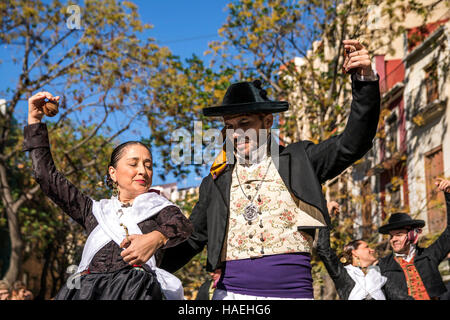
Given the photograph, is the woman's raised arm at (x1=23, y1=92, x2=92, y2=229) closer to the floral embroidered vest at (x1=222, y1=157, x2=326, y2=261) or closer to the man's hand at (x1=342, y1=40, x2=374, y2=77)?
the floral embroidered vest at (x1=222, y1=157, x2=326, y2=261)

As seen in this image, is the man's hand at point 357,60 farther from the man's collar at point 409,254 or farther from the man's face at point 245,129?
the man's collar at point 409,254

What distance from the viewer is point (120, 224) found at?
10.6ft

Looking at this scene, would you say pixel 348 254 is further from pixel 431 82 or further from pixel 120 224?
pixel 431 82

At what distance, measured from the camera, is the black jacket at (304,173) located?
306 cm

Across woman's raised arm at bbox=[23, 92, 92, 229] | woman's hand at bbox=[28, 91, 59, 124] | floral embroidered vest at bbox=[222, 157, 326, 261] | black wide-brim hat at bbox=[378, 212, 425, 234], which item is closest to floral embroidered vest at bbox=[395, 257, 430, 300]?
black wide-brim hat at bbox=[378, 212, 425, 234]

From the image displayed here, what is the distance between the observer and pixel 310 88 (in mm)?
14695

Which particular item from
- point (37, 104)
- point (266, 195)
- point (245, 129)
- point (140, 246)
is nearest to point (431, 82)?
point (245, 129)

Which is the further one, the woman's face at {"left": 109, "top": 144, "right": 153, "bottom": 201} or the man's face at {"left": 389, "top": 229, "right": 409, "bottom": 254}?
the man's face at {"left": 389, "top": 229, "right": 409, "bottom": 254}

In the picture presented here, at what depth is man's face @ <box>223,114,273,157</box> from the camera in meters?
3.53

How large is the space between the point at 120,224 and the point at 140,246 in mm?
342

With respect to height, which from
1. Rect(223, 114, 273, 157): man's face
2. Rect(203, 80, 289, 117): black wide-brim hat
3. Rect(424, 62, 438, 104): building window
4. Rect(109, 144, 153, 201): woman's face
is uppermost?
Rect(424, 62, 438, 104): building window

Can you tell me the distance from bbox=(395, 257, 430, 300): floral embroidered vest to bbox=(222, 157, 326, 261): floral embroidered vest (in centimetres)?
331

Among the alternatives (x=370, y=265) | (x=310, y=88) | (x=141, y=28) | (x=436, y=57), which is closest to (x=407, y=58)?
(x=436, y=57)
